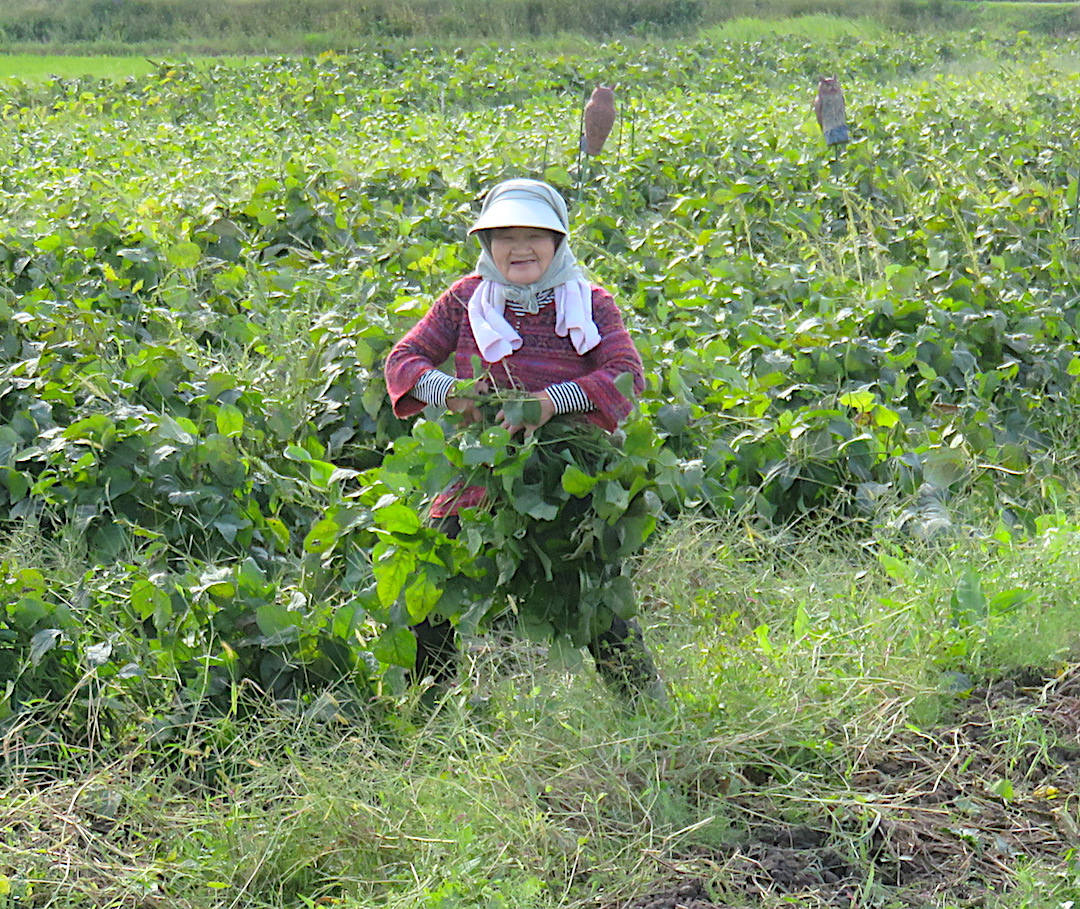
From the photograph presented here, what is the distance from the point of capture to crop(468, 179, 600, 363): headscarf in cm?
294

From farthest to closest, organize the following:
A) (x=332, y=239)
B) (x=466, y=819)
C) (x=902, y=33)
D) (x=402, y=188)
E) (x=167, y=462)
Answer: (x=902, y=33) → (x=402, y=188) → (x=332, y=239) → (x=167, y=462) → (x=466, y=819)

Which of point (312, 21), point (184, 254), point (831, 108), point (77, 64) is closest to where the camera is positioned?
point (184, 254)

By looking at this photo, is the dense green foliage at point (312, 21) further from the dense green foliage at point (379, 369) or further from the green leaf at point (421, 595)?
the green leaf at point (421, 595)

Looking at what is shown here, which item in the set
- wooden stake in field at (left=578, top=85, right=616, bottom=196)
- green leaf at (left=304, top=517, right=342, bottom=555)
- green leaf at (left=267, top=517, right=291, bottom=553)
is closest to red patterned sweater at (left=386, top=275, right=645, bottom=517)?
green leaf at (left=304, top=517, right=342, bottom=555)

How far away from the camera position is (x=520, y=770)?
269cm

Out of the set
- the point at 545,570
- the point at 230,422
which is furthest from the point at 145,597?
the point at 230,422

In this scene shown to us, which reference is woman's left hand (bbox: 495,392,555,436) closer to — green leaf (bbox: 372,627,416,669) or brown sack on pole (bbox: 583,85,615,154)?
green leaf (bbox: 372,627,416,669)

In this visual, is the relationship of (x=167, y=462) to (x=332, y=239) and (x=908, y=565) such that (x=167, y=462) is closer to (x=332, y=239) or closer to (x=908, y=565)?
(x=908, y=565)

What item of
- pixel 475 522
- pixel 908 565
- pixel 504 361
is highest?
pixel 504 361

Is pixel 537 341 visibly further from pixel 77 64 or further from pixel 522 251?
pixel 77 64

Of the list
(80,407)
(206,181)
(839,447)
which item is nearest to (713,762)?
(839,447)

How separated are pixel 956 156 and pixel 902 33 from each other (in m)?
19.5

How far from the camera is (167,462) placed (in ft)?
13.4

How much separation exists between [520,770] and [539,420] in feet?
2.35
